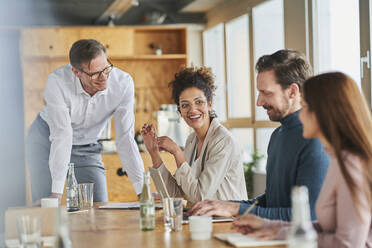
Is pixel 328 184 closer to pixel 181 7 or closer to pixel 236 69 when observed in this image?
pixel 236 69

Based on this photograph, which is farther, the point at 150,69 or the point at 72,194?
the point at 150,69

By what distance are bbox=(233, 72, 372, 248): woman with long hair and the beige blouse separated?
35.5 inches

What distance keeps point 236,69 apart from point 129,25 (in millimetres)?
1596

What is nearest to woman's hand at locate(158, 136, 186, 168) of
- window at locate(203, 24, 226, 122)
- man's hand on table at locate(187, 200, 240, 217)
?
man's hand on table at locate(187, 200, 240, 217)

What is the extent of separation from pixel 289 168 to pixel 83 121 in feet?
5.36

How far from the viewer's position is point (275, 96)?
7.38 ft

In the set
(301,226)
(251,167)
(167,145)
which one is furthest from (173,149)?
(251,167)

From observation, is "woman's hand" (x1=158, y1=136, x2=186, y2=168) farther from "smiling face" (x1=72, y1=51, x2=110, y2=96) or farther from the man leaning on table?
"smiling face" (x1=72, y1=51, x2=110, y2=96)

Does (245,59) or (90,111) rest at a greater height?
(245,59)

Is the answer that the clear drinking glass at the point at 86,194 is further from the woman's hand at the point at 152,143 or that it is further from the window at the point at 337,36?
the window at the point at 337,36

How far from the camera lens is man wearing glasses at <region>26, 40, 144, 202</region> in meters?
2.96

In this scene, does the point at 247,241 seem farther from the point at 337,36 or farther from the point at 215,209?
the point at 337,36

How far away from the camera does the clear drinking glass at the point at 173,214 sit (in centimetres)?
188

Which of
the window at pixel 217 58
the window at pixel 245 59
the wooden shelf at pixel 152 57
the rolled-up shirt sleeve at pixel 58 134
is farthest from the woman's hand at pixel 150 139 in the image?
the window at pixel 217 58
